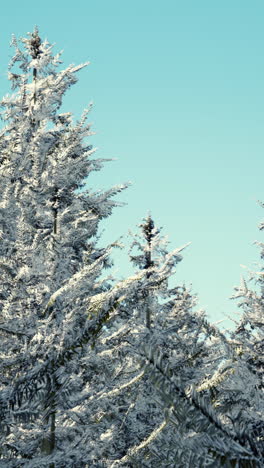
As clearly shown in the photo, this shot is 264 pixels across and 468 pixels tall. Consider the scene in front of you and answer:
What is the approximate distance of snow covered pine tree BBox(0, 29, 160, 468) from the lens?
19.2ft

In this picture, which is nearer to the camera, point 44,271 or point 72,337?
point 72,337

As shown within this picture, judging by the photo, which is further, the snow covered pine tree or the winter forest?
the snow covered pine tree

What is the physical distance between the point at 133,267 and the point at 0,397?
43.9 ft

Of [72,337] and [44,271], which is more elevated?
[44,271]

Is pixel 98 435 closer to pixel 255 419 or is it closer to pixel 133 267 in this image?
pixel 255 419

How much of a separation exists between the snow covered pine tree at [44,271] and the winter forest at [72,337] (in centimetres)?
3

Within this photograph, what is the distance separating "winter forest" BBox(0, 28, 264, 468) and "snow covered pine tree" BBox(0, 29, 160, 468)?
0.03 meters

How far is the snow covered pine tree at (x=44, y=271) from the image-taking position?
585 centimetres

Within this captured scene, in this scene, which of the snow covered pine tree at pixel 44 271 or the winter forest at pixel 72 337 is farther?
the snow covered pine tree at pixel 44 271

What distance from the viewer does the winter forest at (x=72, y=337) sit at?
135 centimetres

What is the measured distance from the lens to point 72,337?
96.3 inches

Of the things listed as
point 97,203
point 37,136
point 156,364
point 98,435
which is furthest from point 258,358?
point 156,364

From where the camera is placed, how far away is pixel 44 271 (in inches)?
308

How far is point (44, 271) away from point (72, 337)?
5476mm
